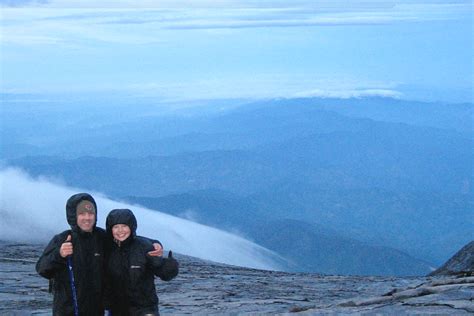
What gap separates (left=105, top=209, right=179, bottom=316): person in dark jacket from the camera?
11750 millimetres

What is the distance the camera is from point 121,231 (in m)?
11.8

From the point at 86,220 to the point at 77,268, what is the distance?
0.76 meters

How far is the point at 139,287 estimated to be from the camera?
11844 millimetres

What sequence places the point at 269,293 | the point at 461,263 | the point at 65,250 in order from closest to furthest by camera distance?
1. the point at 65,250
2. the point at 269,293
3. the point at 461,263

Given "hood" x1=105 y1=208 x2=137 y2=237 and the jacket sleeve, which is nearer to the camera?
the jacket sleeve

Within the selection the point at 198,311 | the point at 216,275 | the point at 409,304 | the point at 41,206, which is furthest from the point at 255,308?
the point at 41,206

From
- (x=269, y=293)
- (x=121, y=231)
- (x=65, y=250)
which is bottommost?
(x=269, y=293)

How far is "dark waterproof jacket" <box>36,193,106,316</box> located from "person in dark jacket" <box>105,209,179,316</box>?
22 centimetres

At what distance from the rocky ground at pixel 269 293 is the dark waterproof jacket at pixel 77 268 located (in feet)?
15.9

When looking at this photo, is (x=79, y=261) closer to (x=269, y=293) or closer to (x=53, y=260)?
(x=53, y=260)

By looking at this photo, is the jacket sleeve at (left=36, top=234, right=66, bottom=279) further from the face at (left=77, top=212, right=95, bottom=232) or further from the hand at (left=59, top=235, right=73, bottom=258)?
the face at (left=77, top=212, right=95, bottom=232)

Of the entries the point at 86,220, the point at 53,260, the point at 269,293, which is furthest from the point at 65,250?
the point at 269,293

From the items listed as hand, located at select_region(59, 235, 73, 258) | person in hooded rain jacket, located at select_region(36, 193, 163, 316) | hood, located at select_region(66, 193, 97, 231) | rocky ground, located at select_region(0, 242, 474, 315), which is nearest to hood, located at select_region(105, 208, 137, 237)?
person in hooded rain jacket, located at select_region(36, 193, 163, 316)

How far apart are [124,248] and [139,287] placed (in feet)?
2.19
